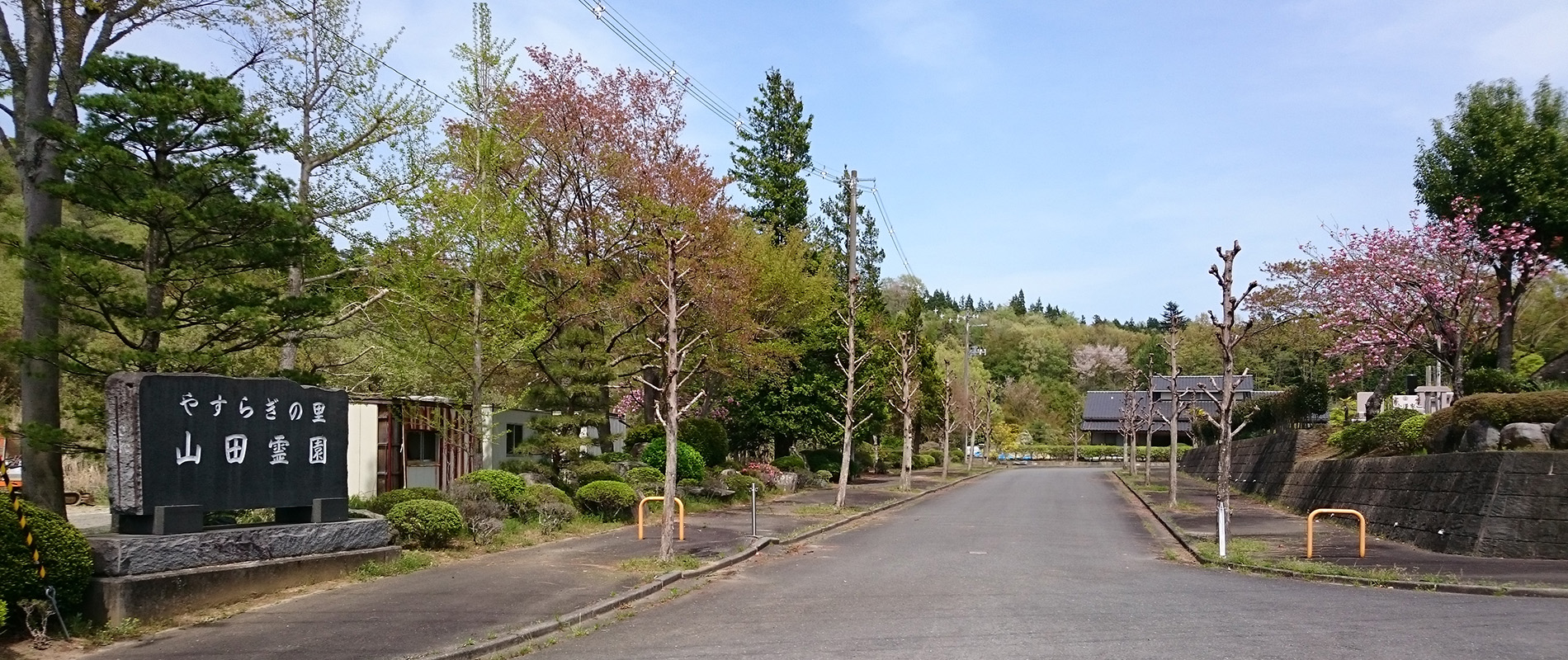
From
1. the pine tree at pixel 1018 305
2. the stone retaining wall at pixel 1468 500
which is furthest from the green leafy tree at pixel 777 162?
the pine tree at pixel 1018 305

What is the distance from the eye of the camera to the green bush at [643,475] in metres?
22.8

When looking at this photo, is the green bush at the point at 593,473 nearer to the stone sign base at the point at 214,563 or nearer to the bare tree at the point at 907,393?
the stone sign base at the point at 214,563

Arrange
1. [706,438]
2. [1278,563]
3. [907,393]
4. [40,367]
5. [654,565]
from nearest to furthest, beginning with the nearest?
1. [40,367]
2. [654,565]
3. [1278,563]
4. [706,438]
5. [907,393]

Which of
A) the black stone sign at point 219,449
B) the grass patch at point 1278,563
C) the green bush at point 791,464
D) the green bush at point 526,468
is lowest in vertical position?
the green bush at point 791,464

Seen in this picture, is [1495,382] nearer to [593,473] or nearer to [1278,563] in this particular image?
[1278,563]

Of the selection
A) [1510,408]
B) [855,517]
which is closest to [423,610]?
[855,517]

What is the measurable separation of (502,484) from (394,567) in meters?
4.92

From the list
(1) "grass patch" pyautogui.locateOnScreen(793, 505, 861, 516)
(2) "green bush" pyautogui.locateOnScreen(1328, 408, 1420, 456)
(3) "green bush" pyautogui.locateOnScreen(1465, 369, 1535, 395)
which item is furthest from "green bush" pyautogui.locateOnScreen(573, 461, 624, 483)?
(3) "green bush" pyautogui.locateOnScreen(1465, 369, 1535, 395)

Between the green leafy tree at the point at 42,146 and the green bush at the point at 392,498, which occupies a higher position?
the green leafy tree at the point at 42,146

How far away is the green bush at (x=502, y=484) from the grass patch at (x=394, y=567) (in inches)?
144

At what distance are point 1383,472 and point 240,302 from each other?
62.2 ft

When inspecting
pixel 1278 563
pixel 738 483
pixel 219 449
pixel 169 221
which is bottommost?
pixel 738 483

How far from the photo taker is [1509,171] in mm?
24172

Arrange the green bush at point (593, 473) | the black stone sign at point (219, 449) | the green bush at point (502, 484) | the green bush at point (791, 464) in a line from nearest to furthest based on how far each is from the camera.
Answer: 1. the black stone sign at point (219, 449)
2. the green bush at point (502, 484)
3. the green bush at point (593, 473)
4. the green bush at point (791, 464)
